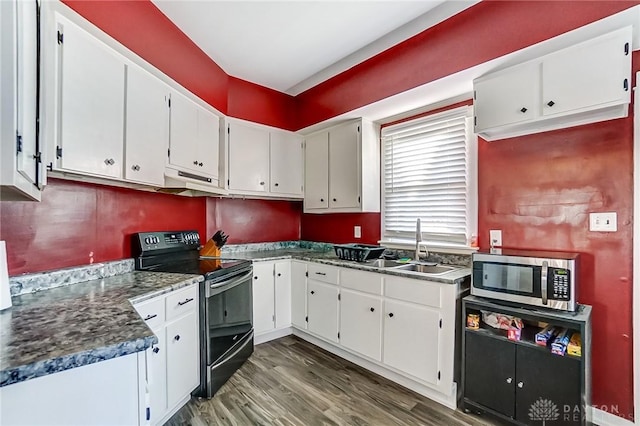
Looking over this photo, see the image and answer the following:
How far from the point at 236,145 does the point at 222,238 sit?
1000 millimetres

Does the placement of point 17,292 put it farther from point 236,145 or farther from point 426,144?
point 426,144

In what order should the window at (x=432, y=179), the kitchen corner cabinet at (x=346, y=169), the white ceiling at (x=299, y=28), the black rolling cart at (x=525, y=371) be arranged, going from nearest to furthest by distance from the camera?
the black rolling cart at (x=525, y=371)
the white ceiling at (x=299, y=28)
the window at (x=432, y=179)
the kitchen corner cabinet at (x=346, y=169)

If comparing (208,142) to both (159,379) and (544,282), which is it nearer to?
(159,379)

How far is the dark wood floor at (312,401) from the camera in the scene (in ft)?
6.38

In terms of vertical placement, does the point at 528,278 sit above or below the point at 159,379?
above

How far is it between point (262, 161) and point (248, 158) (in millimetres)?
172

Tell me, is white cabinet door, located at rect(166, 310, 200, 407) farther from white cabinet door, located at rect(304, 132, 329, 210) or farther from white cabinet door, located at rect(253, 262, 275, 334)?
white cabinet door, located at rect(304, 132, 329, 210)

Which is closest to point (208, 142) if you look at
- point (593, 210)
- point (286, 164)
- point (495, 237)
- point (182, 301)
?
point (286, 164)

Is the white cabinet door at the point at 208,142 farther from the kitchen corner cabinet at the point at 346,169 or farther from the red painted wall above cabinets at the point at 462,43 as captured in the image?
the red painted wall above cabinets at the point at 462,43

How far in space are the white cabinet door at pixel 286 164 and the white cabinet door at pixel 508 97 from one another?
210cm

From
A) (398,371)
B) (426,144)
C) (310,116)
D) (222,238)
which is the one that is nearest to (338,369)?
(398,371)

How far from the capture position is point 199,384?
2156 millimetres

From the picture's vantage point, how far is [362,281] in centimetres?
254

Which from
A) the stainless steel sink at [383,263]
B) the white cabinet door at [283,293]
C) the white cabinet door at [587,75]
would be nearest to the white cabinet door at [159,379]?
the white cabinet door at [283,293]
